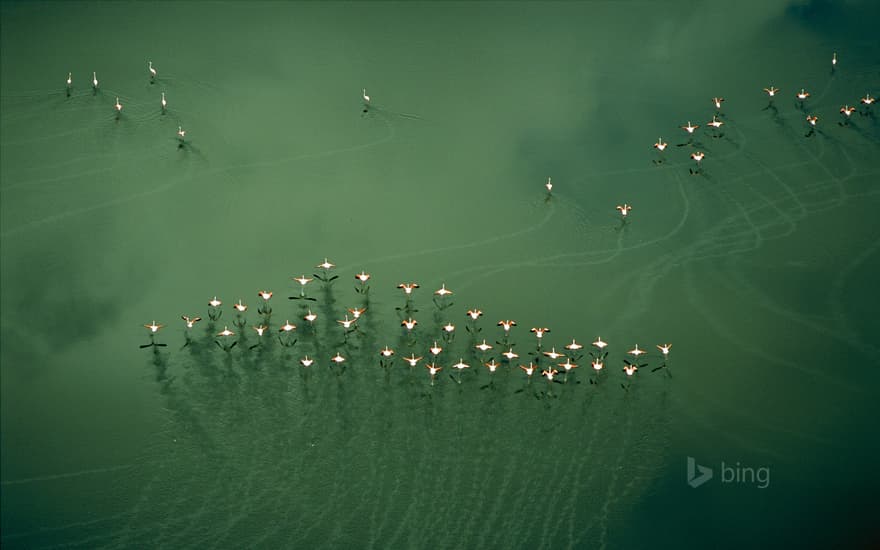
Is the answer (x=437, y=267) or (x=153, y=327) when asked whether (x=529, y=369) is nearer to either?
(x=437, y=267)

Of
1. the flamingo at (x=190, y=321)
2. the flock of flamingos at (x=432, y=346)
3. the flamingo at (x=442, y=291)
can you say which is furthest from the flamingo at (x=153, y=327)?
the flamingo at (x=442, y=291)

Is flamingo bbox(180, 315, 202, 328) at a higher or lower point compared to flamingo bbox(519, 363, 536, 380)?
higher

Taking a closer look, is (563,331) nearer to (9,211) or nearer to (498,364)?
(498,364)

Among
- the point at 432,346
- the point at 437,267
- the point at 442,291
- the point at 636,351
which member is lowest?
the point at 636,351

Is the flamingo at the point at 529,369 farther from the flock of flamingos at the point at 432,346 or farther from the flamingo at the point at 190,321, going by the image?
the flamingo at the point at 190,321

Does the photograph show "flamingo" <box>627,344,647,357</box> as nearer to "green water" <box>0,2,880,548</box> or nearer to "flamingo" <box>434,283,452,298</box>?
"green water" <box>0,2,880,548</box>

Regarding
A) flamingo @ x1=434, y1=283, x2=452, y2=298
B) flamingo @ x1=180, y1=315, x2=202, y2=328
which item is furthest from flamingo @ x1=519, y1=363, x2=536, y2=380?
flamingo @ x1=180, y1=315, x2=202, y2=328

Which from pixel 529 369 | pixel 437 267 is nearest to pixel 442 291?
pixel 437 267

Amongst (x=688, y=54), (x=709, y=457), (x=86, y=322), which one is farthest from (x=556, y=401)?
(x=688, y=54)
